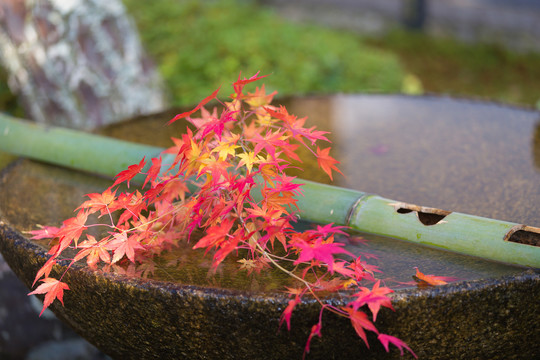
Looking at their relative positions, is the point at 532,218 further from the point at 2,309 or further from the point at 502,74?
the point at 502,74

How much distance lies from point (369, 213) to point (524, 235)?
0.32m

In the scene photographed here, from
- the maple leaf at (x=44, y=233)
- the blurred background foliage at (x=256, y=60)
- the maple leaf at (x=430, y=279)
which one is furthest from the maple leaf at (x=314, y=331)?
the blurred background foliage at (x=256, y=60)

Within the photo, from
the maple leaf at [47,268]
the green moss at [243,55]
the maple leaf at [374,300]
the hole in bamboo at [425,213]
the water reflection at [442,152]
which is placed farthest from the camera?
the green moss at [243,55]

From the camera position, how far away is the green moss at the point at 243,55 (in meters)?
4.07

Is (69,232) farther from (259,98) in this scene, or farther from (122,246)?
(259,98)

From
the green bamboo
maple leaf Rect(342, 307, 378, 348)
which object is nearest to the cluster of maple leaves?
maple leaf Rect(342, 307, 378, 348)

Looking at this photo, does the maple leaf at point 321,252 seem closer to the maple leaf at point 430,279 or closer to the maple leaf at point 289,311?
the maple leaf at point 289,311

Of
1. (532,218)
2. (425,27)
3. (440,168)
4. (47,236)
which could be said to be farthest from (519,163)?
(425,27)

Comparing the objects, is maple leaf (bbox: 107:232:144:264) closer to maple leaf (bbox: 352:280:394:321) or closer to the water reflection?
maple leaf (bbox: 352:280:394:321)

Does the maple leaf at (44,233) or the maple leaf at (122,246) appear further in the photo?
the maple leaf at (44,233)

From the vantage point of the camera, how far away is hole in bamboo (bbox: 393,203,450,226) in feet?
3.88

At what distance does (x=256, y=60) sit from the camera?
404 centimetres

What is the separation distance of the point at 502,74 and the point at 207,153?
5847 millimetres

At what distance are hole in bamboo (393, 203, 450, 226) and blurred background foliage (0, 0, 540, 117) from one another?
7.02ft
